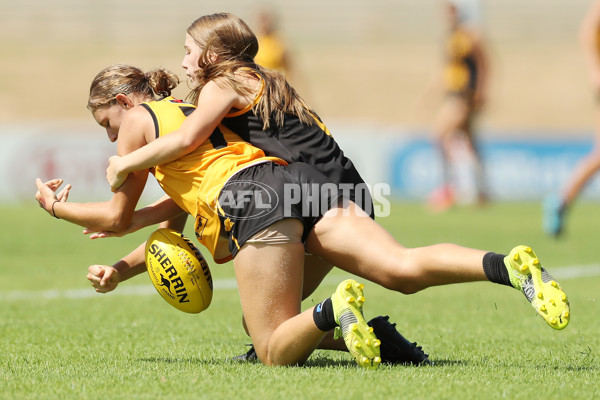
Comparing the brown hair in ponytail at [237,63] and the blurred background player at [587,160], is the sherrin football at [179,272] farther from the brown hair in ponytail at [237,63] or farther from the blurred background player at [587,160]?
the blurred background player at [587,160]

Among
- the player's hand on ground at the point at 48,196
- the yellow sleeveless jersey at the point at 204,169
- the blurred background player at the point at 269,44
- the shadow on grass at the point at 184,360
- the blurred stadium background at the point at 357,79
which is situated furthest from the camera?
the blurred stadium background at the point at 357,79

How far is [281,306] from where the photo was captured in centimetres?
436

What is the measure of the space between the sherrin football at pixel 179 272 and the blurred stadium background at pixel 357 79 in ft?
42.2

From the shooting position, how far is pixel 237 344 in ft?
17.7

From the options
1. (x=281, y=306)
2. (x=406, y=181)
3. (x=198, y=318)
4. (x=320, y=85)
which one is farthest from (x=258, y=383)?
(x=320, y=85)

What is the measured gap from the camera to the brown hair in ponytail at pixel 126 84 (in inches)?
189

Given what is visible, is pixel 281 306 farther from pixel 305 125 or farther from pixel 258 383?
pixel 305 125

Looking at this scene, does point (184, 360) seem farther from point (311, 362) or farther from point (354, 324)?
point (354, 324)

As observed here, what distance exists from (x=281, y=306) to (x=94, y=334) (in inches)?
71.3

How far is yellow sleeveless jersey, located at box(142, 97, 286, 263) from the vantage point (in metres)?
4.43

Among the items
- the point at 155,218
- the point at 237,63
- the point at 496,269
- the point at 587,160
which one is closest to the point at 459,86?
the point at 587,160

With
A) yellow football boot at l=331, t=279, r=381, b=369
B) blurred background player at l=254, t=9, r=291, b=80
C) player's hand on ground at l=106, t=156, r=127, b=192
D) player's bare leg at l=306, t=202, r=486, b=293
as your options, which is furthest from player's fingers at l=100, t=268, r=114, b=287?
blurred background player at l=254, t=9, r=291, b=80

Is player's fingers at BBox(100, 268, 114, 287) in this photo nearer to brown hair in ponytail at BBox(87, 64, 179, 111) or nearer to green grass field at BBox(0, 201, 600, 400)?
green grass field at BBox(0, 201, 600, 400)

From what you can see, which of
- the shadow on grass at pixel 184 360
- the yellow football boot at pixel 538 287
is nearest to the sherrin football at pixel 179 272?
the shadow on grass at pixel 184 360
